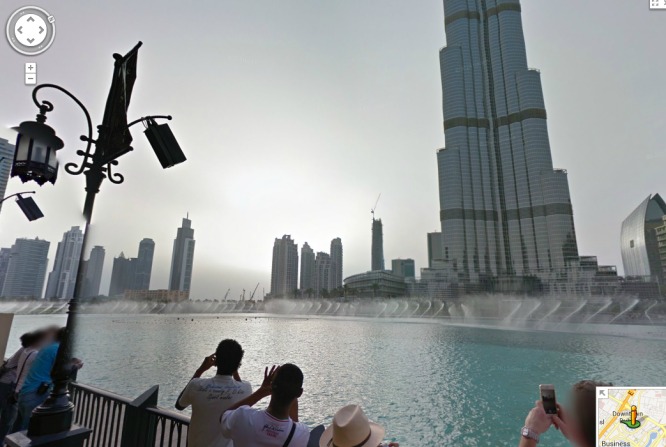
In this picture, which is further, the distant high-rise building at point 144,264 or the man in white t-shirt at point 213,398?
the distant high-rise building at point 144,264

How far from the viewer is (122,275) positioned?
12169 centimetres

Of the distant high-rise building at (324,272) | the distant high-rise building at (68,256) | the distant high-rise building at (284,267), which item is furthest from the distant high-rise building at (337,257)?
the distant high-rise building at (68,256)

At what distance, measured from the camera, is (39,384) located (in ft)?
14.6

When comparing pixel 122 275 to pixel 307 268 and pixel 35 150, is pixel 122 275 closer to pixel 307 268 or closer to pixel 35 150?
pixel 307 268

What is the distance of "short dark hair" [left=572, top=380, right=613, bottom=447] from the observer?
6.08 feet

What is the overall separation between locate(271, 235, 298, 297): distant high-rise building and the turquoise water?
422 ft

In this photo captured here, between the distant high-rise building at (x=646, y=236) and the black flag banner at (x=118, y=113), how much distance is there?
489 ft

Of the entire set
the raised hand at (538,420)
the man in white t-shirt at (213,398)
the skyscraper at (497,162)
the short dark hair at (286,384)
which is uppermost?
the skyscraper at (497,162)

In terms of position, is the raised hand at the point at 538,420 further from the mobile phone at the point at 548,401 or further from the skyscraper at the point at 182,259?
the skyscraper at the point at 182,259

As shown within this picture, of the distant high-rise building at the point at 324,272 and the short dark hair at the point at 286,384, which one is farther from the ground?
the distant high-rise building at the point at 324,272

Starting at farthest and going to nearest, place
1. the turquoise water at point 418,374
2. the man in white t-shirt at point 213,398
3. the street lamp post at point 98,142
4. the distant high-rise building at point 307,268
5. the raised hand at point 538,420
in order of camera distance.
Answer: the distant high-rise building at point 307,268 → the turquoise water at point 418,374 → the street lamp post at point 98,142 → the man in white t-shirt at point 213,398 → the raised hand at point 538,420

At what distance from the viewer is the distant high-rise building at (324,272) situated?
17438 centimetres

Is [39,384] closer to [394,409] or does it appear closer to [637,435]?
[637,435]

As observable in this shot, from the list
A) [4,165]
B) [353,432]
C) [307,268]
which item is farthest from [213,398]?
[307,268]
